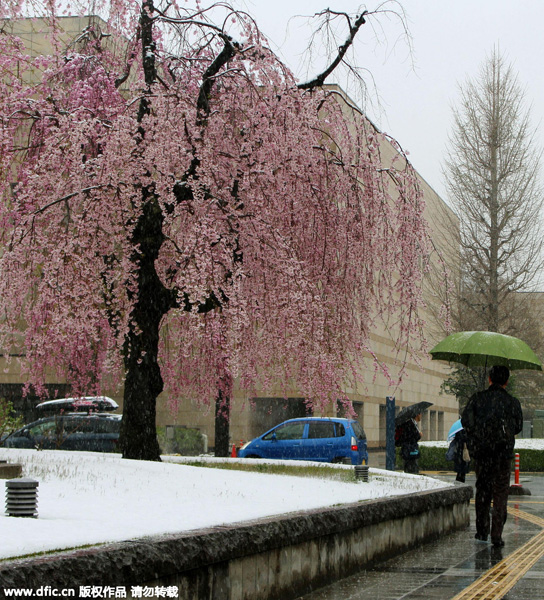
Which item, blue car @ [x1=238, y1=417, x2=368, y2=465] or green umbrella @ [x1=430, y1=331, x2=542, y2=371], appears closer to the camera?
green umbrella @ [x1=430, y1=331, x2=542, y2=371]

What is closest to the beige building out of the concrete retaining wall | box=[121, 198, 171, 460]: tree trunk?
box=[121, 198, 171, 460]: tree trunk

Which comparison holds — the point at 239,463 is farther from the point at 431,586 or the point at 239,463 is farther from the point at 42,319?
the point at 431,586

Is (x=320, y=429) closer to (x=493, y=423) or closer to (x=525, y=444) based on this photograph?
(x=493, y=423)

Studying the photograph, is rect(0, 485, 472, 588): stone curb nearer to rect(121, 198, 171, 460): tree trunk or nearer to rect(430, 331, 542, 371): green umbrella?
rect(430, 331, 542, 371): green umbrella

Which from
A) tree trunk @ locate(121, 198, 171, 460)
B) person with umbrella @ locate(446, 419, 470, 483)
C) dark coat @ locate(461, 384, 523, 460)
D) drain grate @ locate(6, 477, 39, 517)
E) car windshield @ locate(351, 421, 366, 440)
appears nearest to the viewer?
drain grate @ locate(6, 477, 39, 517)

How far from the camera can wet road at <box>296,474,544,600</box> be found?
24.9 feet

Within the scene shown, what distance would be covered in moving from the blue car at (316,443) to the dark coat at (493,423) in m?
13.0

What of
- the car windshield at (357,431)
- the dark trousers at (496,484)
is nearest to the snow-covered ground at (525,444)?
the car windshield at (357,431)

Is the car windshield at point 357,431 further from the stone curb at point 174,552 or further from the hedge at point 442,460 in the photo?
the stone curb at point 174,552

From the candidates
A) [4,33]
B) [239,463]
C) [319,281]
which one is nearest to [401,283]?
[319,281]

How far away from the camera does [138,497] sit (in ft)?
26.7

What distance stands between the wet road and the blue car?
1131 cm

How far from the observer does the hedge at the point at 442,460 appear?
3250 cm

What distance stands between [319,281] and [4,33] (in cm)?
549
